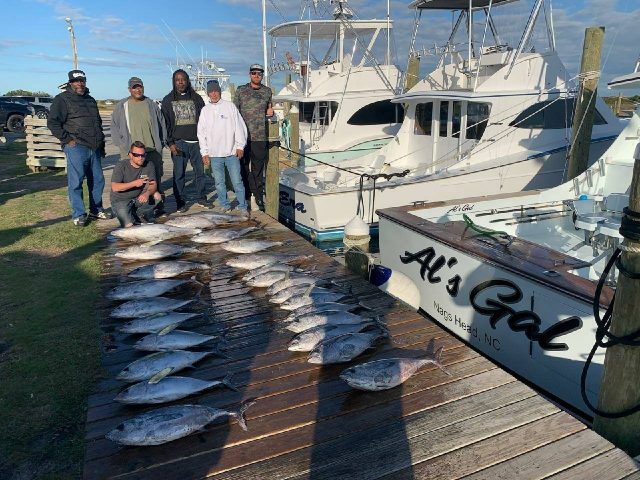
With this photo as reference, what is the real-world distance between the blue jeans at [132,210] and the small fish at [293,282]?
3.12 metres

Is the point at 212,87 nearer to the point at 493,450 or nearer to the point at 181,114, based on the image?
the point at 181,114

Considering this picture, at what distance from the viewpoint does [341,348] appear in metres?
3.55

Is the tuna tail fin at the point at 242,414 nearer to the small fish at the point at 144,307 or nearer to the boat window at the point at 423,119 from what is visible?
the small fish at the point at 144,307

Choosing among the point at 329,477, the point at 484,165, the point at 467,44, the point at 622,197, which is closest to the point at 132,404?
the point at 329,477

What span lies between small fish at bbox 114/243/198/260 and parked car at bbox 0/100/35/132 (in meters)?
25.0

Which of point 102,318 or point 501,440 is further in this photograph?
point 102,318

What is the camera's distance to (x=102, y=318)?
4434mm

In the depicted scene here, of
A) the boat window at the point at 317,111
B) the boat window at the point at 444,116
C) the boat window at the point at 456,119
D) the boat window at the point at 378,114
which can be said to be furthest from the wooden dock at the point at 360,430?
the boat window at the point at 317,111

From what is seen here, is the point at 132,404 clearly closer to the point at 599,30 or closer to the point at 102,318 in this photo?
the point at 102,318

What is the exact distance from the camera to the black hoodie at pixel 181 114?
7.66 metres

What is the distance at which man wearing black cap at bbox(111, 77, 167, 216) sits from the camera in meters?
7.19

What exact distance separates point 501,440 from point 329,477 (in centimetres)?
100

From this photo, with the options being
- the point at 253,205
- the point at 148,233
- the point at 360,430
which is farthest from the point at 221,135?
the point at 360,430

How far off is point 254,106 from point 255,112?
0.32ft
